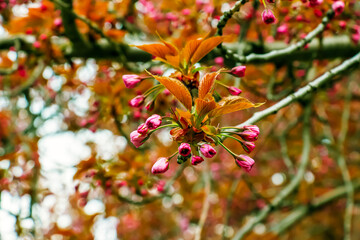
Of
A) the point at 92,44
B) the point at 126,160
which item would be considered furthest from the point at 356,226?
the point at 92,44

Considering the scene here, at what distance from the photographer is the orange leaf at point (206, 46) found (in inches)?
47.4

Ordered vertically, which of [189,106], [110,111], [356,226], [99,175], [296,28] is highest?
[189,106]

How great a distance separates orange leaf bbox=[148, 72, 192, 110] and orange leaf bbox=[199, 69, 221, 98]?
4 cm

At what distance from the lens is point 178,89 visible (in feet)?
3.68

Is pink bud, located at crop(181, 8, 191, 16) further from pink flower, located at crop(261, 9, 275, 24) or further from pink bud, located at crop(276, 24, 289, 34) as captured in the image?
pink flower, located at crop(261, 9, 275, 24)

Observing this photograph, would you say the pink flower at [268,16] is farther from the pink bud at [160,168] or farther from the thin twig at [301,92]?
the pink bud at [160,168]

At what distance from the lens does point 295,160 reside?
459 cm

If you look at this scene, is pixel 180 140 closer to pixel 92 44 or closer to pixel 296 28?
pixel 296 28

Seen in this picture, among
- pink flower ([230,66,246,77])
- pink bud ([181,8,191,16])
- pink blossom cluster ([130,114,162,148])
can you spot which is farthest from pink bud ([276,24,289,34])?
pink blossom cluster ([130,114,162,148])

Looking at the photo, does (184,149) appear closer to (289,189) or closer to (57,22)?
(289,189)

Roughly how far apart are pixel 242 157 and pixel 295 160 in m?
3.59

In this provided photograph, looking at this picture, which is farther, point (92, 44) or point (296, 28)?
point (92, 44)

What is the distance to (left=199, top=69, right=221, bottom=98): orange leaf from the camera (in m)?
1.13

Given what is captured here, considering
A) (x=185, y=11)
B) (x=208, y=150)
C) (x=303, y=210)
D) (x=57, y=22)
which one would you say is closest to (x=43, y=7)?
(x=57, y=22)
